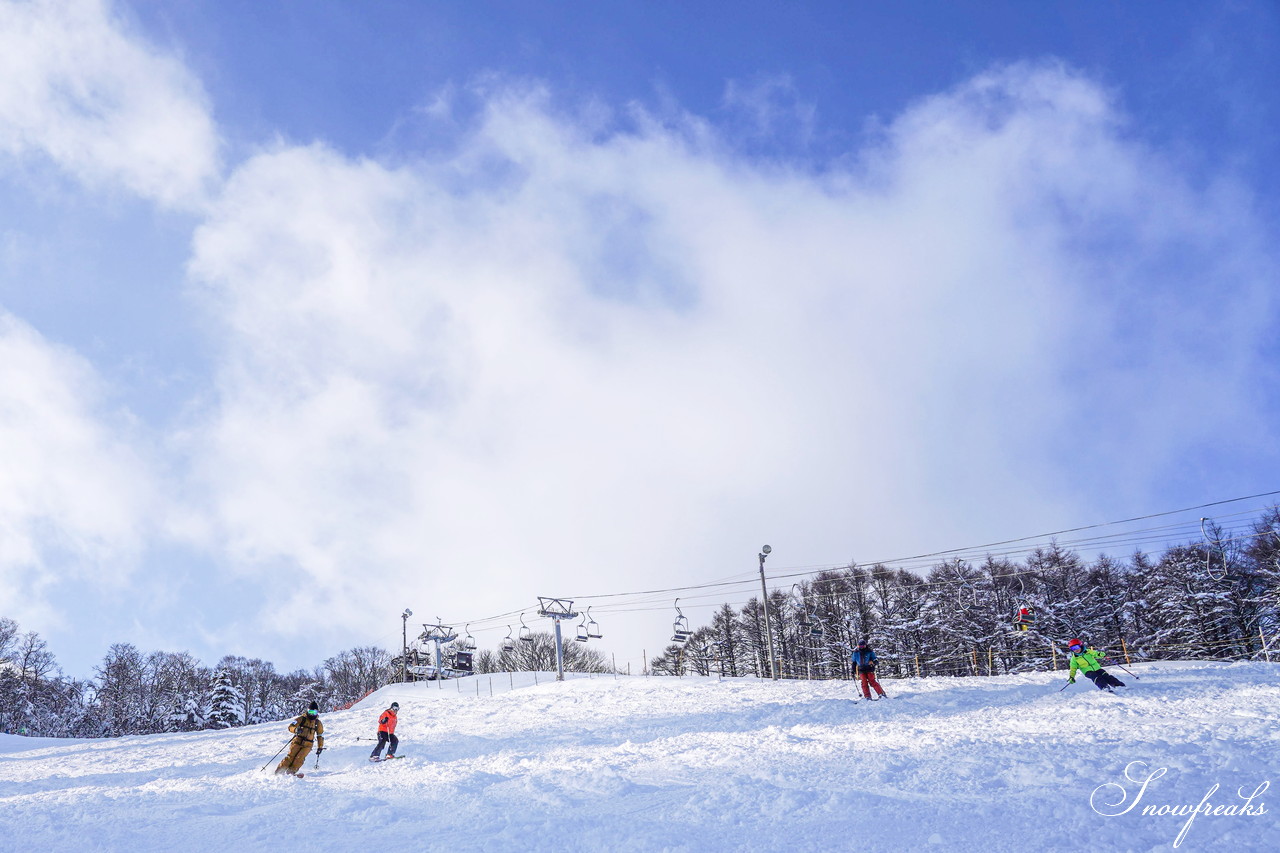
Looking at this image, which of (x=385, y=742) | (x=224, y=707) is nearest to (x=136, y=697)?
(x=224, y=707)

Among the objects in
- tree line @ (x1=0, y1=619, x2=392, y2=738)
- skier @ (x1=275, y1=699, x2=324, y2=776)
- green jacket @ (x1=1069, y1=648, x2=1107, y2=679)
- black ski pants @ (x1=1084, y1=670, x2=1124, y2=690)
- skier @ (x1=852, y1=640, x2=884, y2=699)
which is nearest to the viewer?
skier @ (x1=275, y1=699, x2=324, y2=776)

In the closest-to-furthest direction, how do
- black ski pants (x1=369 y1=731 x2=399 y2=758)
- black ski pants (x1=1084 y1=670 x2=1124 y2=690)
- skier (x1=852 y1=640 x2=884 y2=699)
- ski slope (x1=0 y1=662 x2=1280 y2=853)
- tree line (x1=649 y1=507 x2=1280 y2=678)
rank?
ski slope (x1=0 y1=662 x2=1280 y2=853) → black ski pants (x1=369 y1=731 x2=399 y2=758) → black ski pants (x1=1084 y1=670 x2=1124 y2=690) → skier (x1=852 y1=640 x2=884 y2=699) → tree line (x1=649 y1=507 x2=1280 y2=678)

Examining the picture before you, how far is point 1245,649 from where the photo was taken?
135 ft

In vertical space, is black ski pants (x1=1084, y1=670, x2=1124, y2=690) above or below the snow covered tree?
above

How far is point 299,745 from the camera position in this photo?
1553 centimetres

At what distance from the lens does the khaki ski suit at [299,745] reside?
15.3 meters

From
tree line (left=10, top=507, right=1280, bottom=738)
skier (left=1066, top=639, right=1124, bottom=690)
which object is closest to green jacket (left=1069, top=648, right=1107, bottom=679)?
skier (left=1066, top=639, right=1124, bottom=690)

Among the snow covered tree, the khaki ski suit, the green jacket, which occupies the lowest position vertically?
the snow covered tree

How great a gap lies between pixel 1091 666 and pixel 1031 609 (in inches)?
1127

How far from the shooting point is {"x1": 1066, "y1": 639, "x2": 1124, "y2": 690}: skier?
17.2 m

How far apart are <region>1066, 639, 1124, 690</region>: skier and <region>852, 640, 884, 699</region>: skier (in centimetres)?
486

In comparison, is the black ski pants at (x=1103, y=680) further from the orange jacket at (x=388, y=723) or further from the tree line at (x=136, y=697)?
the tree line at (x=136, y=697)

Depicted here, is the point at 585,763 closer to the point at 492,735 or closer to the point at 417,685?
the point at 492,735

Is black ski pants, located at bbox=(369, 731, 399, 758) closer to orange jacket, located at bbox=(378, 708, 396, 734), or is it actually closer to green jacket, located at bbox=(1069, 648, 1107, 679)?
orange jacket, located at bbox=(378, 708, 396, 734)
